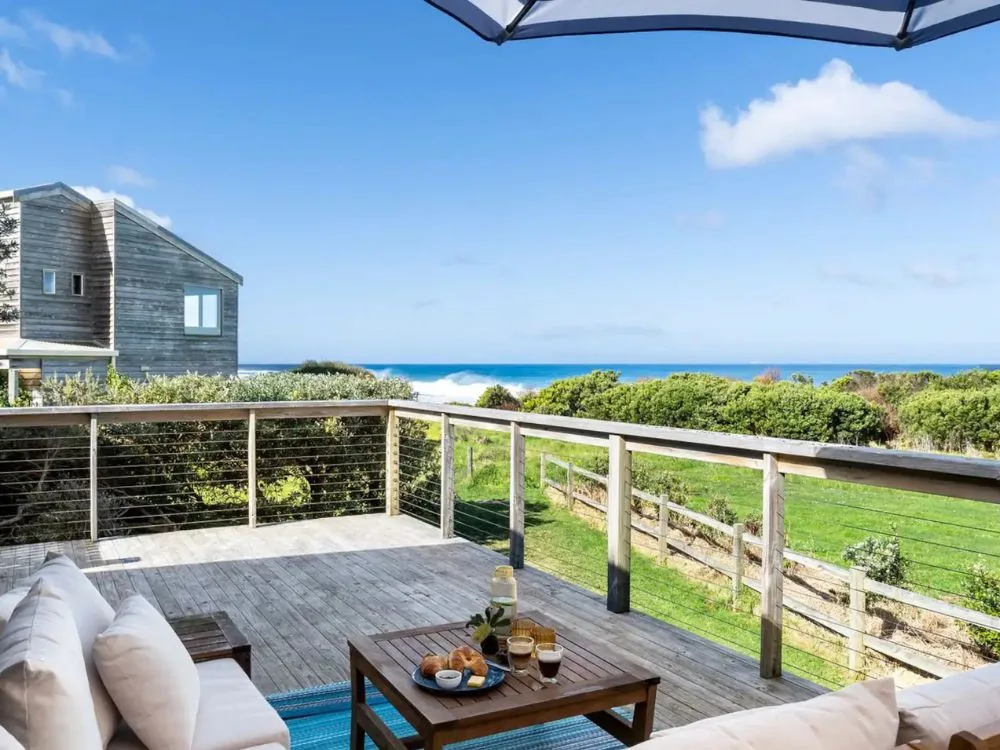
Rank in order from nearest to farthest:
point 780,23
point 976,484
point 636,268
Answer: point 780,23, point 976,484, point 636,268

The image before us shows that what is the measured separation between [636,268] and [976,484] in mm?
26607

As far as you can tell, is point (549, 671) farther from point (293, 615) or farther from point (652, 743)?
point (293, 615)

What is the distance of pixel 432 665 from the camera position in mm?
2115

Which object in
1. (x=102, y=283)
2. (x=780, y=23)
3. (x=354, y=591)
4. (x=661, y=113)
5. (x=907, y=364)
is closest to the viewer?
(x=780, y=23)

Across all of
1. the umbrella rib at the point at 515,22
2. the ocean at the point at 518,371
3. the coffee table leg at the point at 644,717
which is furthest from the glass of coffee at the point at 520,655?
the ocean at the point at 518,371

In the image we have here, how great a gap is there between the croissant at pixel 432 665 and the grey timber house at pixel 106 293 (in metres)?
12.2

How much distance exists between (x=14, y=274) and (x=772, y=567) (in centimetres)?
1326

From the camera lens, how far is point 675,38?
19.3 meters

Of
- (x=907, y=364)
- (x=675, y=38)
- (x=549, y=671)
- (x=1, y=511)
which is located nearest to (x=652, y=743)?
(x=549, y=671)

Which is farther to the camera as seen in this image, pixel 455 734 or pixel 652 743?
pixel 455 734

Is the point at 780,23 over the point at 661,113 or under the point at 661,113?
under

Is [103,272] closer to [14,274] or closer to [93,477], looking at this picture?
[14,274]

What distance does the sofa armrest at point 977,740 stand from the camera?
1.00 meters

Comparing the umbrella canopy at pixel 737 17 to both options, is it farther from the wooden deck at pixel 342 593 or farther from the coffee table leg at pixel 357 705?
the wooden deck at pixel 342 593
